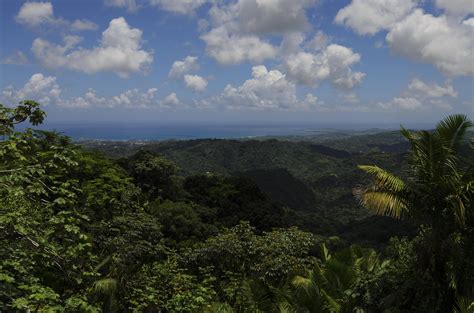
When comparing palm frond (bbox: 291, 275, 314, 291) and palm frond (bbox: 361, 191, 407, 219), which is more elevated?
palm frond (bbox: 361, 191, 407, 219)

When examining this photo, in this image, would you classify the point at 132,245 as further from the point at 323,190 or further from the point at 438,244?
the point at 323,190

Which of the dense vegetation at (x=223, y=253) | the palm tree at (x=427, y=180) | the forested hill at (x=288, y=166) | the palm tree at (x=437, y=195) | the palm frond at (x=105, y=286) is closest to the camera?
the dense vegetation at (x=223, y=253)

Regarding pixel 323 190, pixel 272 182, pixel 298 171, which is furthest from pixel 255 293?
pixel 298 171

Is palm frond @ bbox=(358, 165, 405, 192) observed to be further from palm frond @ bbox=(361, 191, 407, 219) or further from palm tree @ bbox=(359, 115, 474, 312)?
palm frond @ bbox=(361, 191, 407, 219)

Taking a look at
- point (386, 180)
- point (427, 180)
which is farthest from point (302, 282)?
point (427, 180)

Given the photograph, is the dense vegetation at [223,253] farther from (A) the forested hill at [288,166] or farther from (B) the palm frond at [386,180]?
(A) the forested hill at [288,166]

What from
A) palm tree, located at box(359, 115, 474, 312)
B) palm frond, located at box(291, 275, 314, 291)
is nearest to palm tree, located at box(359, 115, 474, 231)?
palm tree, located at box(359, 115, 474, 312)

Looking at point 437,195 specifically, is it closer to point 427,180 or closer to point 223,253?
point 427,180

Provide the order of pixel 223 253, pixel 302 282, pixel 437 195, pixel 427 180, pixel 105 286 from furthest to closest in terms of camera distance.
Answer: pixel 223 253 → pixel 302 282 → pixel 105 286 → pixel 427 180 → pixel 437 195

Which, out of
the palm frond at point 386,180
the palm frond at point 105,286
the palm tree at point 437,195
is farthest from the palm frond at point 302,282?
the palm frond at point 105,286
